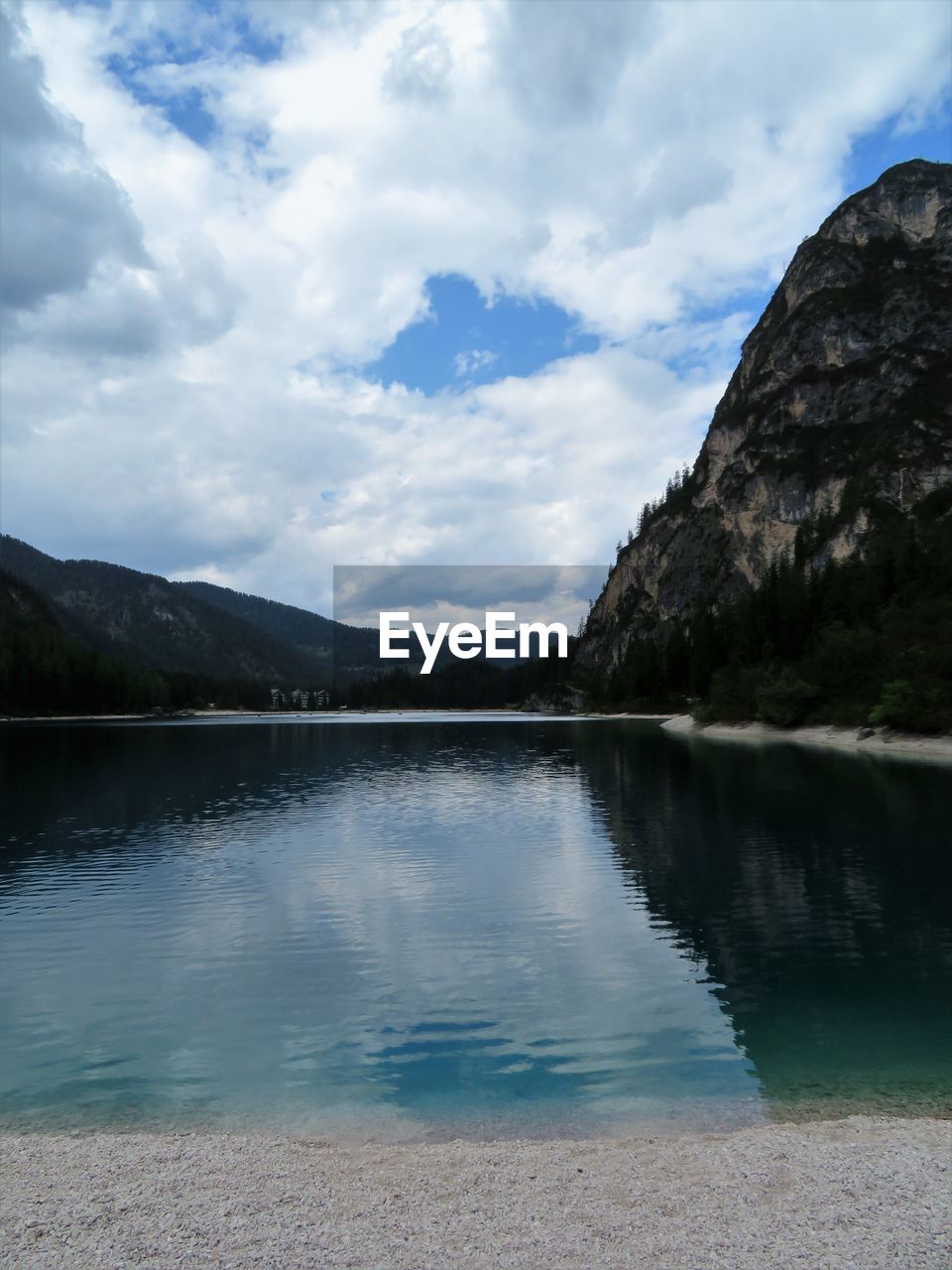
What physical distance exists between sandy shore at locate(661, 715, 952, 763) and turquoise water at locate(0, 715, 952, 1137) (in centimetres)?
3020

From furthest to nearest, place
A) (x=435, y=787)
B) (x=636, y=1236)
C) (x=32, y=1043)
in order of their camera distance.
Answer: (x=435, y=787) < (x=32, y=1043) < (x=636, y=1236)

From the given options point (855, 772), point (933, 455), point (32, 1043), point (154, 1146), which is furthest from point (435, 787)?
point (933, 455)

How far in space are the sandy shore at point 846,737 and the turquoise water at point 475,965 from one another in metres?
30.2

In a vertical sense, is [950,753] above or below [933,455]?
below

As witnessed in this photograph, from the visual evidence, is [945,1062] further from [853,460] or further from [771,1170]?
[853,460]

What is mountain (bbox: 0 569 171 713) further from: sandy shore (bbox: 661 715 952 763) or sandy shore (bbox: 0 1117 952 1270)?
sandy shore (bbox: 0 1117 952 1270)

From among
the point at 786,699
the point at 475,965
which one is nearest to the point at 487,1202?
the point at 475,965

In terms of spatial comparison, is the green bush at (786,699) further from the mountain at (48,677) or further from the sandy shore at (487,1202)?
the mountain at (48,677)

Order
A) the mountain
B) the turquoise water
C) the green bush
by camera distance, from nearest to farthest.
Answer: the turquoise water < the green bush < the mountain

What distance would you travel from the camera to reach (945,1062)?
42.2 feet

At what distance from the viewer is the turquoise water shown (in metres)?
11.9

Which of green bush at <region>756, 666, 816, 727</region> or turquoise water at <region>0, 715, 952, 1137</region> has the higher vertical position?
green bush at <region>756, 666, 816, 727</region>

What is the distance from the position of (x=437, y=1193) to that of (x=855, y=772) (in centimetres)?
5471

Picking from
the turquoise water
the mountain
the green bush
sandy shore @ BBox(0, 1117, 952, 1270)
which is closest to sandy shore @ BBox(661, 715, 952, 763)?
the green bush
